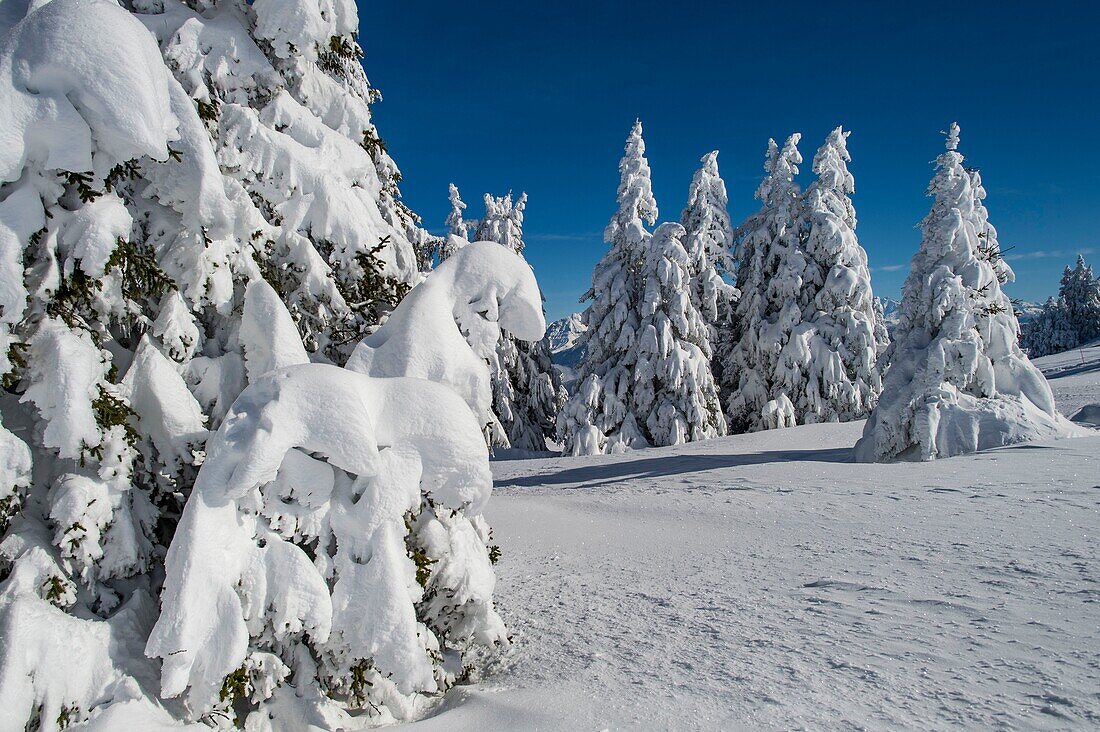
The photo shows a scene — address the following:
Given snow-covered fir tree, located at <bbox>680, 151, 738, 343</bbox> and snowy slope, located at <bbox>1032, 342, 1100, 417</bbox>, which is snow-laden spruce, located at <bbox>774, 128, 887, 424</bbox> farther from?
snowy slope, located at <bbox>1032, 342, 1100, 417</bbox>

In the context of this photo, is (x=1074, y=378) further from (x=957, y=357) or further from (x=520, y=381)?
(x=520, y=381)

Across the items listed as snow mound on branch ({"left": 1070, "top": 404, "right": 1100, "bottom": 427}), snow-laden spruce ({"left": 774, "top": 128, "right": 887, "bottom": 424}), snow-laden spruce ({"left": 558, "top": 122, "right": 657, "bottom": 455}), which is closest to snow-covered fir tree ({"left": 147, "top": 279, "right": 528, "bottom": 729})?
snow-laden spruce ({"left": 558, "top": 122, "right": 657, "bottom": 455})

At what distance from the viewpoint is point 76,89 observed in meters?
3.27

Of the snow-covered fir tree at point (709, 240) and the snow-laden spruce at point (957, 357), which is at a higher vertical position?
the snow-covered fir tree at point (709, 240)

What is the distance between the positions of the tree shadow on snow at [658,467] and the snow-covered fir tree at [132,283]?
8625 mm

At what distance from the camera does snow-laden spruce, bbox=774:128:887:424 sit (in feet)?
68.7

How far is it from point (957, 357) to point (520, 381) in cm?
1689

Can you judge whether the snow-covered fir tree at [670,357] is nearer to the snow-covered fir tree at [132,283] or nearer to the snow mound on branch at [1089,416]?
the snow mound on branch at [1089,416]

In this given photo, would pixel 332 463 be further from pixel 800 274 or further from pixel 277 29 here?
pixel 800 274

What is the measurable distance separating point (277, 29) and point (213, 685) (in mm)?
5149

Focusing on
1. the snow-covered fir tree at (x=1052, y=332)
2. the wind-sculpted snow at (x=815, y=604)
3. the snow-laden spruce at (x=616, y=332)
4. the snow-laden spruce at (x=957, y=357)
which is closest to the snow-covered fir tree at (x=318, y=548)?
the wind-sculpted snow at (x=815, y=604)

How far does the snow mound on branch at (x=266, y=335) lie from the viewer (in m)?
4.29

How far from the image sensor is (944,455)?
38.5 feet

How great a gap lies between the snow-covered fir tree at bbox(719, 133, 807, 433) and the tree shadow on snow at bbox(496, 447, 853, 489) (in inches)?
274
